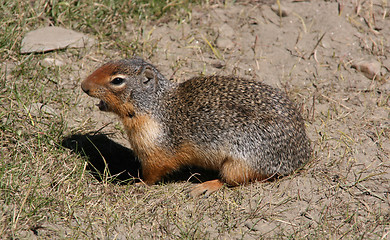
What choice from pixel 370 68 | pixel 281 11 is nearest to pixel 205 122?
pixel 370 68

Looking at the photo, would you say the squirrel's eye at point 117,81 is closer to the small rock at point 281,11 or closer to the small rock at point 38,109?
the small rock at point 38,109

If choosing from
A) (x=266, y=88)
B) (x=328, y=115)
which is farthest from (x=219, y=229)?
(x=328, y=115)

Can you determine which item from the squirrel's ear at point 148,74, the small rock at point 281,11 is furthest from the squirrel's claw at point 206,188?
the small rock at point 281,11

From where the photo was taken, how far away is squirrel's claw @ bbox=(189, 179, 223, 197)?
16.6 feet

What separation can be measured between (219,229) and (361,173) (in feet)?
5.68

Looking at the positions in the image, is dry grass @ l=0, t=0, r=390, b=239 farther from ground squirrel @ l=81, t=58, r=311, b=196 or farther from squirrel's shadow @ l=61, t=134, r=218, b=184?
ground squirrel @ l=81, t=58, r=311, b=196

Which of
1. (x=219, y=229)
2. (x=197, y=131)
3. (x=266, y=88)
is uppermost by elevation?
(x=266, y=88)

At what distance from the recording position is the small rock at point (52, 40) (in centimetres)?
621

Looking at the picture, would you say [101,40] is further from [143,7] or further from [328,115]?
[328,115]

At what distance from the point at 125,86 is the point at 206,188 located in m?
1.39

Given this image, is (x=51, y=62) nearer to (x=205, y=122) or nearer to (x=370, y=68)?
(x=205, y=122)

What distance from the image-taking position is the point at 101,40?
21.9ft

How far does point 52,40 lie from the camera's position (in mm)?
6418

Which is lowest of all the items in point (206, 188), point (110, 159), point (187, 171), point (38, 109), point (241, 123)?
point (187, 171)
